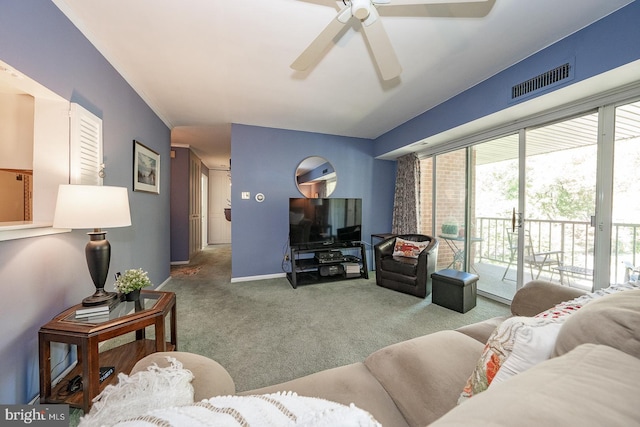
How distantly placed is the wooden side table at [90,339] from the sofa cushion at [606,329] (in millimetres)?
1844

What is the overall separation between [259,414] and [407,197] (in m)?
4.13

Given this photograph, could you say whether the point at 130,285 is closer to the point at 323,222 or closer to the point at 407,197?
the point at 323,222

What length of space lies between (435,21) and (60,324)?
3.01 m

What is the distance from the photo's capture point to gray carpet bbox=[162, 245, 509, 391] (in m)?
1.77

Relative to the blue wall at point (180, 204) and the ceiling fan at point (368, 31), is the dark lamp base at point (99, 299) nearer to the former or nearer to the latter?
the ceiling fan at point (368, 31)

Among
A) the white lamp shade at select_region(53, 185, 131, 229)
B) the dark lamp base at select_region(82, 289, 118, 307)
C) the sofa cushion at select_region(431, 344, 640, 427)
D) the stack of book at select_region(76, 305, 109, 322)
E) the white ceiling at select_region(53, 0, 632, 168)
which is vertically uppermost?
the white ceiling at select_region(53, 0, 632, 168)

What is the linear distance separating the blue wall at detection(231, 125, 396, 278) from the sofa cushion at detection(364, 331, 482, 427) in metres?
3.07

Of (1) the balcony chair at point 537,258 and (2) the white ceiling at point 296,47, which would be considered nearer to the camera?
(2) the white ceiling at point 296,47

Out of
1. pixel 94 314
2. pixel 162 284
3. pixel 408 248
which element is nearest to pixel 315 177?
pixel 408 248

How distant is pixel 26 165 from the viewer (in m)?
1.61

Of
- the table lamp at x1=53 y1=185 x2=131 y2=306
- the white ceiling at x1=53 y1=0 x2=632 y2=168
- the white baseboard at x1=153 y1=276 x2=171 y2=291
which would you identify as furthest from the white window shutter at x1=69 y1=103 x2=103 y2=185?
the white baseboard at x1=153 y1=276 x2=171 y2=291

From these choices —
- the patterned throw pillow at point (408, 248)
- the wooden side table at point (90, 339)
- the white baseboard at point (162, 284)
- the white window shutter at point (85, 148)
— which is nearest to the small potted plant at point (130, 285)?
the wooden side table at point (90, 339)

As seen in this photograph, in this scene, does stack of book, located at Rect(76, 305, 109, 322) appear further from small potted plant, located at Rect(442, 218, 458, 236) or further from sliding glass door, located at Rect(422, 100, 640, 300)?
small potted plant, located at Rect(442, 218, 458, 236)

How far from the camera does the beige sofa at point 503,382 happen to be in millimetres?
325
